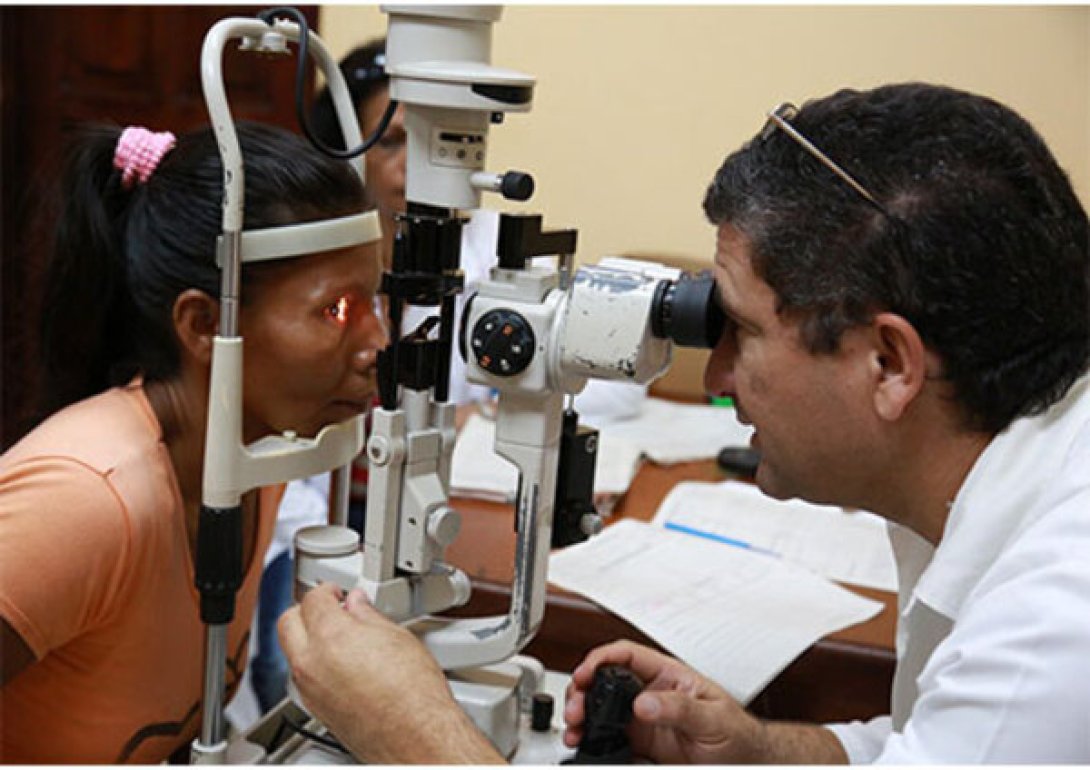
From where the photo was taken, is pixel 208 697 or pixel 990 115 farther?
pixel 208 697

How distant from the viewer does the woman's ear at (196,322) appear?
127 centimetres

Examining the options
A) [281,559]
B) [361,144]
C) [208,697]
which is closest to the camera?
[208,697]

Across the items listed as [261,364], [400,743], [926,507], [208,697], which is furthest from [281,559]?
[926,507]

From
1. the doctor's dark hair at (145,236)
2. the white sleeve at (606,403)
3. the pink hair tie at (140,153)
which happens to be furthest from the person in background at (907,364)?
the white sleeve at (606,403)

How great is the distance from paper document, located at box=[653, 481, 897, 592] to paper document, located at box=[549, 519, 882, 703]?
0.05 m

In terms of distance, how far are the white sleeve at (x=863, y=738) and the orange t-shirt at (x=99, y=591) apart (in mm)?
720

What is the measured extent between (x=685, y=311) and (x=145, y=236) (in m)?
0.68

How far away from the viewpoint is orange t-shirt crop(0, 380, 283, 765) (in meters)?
1.09

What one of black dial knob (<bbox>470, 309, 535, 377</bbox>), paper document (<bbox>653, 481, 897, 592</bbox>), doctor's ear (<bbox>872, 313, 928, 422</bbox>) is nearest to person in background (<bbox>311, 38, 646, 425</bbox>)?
paper document (<bbox>653, 481, 897, 592</bbox>)

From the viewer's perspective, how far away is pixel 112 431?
1.19m

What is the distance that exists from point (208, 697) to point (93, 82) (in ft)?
8.47

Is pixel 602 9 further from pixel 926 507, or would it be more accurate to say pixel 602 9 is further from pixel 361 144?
pixel 926 507

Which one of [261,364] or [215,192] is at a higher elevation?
[215,192]

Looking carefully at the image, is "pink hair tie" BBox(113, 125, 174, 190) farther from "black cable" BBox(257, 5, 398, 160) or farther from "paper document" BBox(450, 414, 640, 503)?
"paper document" BBox(450, 414, 640, 503)
